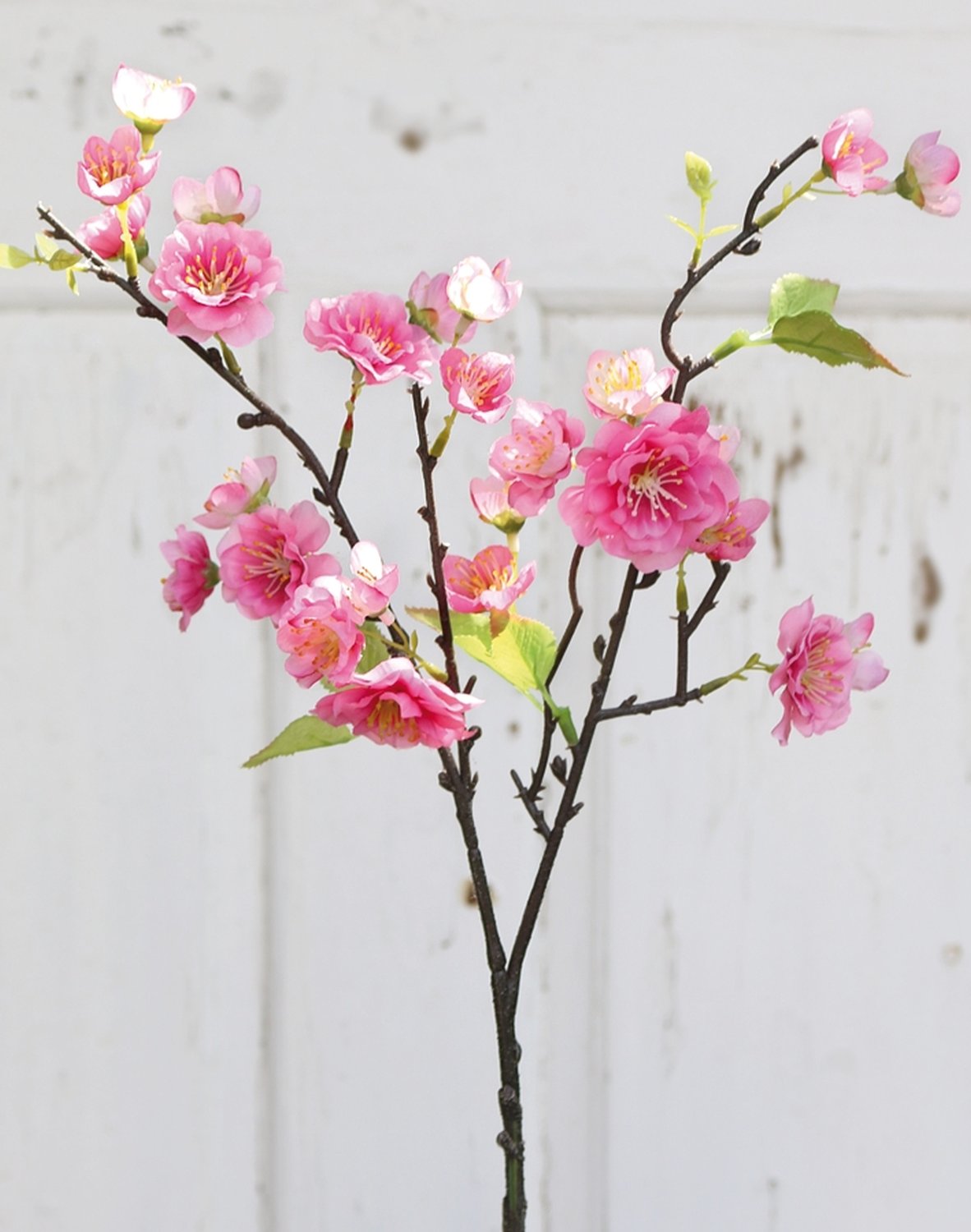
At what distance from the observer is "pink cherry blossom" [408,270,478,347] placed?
1.17ft

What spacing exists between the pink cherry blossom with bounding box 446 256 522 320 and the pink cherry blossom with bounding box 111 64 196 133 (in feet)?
0.29

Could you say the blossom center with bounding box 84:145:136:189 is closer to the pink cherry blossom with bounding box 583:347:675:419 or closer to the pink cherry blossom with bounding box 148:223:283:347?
the pink cherry blossom with bounding box 148:223:283:347

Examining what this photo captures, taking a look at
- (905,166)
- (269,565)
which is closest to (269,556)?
(269,565)

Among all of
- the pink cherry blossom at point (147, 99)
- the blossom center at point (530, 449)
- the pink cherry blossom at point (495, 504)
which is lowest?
the pink cherry blossom at point (495, 504)

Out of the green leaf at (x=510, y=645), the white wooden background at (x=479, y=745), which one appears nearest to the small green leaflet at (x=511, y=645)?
the green leaf at (x=510, y=645)

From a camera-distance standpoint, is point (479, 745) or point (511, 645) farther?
point (479, 745)

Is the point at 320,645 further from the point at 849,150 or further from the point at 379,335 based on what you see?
the point at 849,150

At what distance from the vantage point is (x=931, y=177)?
35cm

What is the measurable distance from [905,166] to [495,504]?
155mm

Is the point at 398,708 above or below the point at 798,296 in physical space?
below

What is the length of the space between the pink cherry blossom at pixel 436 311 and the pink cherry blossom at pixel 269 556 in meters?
0.07

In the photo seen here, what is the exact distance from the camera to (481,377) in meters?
0.35

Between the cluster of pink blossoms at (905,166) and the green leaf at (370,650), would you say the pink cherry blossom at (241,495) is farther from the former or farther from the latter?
the cluster of pink blossoms at (905,166)

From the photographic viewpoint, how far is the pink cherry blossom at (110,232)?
1.11 ft
